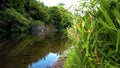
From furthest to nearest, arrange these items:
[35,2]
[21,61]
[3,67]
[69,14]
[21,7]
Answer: [35,2] < [21,7] < [21,61] < [3,67] < [69,14]

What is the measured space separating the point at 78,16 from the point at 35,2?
4543cm

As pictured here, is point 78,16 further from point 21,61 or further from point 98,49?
point 21,61

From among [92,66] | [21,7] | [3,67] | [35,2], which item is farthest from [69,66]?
[35,2]

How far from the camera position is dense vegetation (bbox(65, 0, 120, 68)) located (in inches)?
118

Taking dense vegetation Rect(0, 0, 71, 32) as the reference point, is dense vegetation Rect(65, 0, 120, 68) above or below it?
below

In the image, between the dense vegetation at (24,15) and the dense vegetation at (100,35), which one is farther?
the dense vegetation at (24,15)

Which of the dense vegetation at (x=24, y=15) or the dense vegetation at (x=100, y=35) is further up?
the dense vegetation at (x=24, y=15)

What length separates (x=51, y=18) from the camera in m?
51.2

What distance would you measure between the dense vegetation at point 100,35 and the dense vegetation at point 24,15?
31.0 metres

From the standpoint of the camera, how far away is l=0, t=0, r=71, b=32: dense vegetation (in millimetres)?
40219

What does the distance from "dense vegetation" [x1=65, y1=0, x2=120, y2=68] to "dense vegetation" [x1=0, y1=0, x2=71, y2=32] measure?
3104 cm

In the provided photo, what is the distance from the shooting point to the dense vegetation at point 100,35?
3.01 meters

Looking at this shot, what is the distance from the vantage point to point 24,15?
44.2m

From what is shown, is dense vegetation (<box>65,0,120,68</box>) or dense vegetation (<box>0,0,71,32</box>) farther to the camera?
dense vegetation (<box>0,0,71,32</box>)
